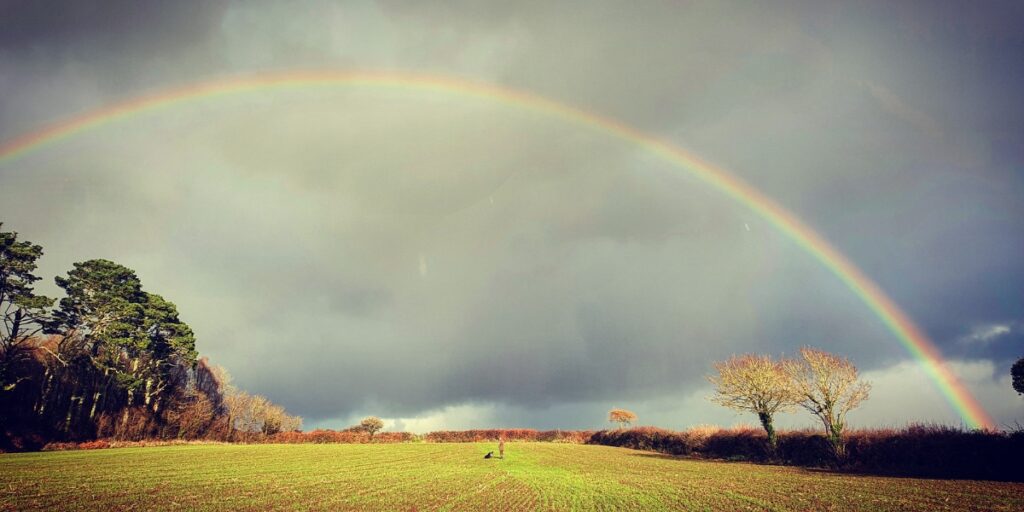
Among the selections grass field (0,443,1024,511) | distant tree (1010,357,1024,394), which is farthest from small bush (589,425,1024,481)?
distant tree (1010,357,1024,394)

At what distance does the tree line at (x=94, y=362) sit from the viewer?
5959cm

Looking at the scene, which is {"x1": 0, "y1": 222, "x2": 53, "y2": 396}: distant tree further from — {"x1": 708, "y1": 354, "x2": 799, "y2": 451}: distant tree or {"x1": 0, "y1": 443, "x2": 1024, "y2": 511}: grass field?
{"x1": 708, "y1": 354, "x2": 799, "y2": 451}: distant tree

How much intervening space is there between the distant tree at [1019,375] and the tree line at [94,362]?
122906 mm

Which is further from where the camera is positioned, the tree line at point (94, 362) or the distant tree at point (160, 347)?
the distant tree at point (160, 347)

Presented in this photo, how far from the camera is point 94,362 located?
2630 inches

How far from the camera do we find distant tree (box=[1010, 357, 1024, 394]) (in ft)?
200

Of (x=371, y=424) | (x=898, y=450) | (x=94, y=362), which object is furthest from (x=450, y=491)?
(x=371, y=424)

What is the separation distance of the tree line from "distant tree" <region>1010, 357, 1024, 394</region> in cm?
12291

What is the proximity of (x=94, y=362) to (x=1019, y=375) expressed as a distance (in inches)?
5099

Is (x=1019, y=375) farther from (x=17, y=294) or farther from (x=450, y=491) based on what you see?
(x=17, y=294)

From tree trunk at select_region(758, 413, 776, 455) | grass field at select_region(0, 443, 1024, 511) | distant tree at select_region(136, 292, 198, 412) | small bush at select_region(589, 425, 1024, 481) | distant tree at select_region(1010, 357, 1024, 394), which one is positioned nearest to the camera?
grass field at select_region(0, 443, 1024, 511)

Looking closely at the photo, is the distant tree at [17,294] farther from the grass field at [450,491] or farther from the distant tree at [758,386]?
the distant tree at [758,386]

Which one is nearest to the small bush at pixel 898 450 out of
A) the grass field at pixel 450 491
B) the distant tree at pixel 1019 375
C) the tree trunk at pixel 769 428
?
the tree trunk at pixel 769 428

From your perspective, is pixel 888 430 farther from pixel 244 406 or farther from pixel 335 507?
pixel 244 406
